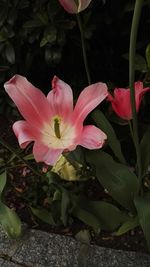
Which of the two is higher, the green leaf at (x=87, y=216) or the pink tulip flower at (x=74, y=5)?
the pink tulip flower at (x=74, y=5)

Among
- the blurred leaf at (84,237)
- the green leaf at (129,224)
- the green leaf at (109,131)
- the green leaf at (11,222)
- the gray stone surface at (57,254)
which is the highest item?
the green leaf at (109,131)

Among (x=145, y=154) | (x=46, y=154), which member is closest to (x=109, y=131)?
(x=145, y=154)

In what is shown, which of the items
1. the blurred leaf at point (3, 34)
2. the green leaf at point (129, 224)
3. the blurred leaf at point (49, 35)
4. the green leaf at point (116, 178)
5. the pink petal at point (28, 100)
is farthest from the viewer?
the blurred leaf at point (3, 34)

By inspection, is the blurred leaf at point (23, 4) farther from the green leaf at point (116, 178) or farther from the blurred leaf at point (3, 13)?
the green leaf at point (116, 178)

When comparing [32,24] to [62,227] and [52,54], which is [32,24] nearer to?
[52,54]

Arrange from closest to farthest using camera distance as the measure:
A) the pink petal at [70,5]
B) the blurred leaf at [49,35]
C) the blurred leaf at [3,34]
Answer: the pink petal at [70,5] → the blurred leaf at [49,35] → the blurred leaf at [3,34]

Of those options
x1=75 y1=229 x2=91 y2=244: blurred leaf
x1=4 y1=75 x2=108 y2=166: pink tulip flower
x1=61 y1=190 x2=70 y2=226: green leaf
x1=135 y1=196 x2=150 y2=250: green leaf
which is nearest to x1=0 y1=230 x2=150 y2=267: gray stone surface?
x1=75 y1=229 x2=91 y2=244: blurred leaf

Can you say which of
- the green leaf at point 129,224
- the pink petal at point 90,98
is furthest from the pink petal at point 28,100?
the green leaf at point 129,224

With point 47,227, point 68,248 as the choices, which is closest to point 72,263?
point 68,248
